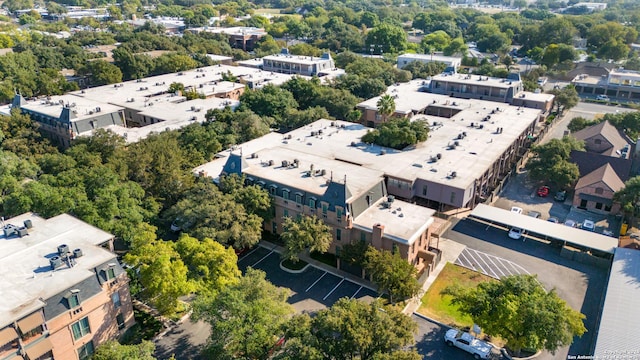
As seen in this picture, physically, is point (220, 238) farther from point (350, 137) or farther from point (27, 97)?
point (27, 97)

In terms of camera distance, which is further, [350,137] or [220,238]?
[350,137]

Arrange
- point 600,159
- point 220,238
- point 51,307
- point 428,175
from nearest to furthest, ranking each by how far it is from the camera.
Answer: point 51,307, point 220,238, point 428,175, point 600,159

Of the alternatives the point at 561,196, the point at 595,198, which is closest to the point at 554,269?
the point at 595,198

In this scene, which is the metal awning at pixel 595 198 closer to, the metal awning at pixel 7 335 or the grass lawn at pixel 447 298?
the grass lawn at pixel 447 298

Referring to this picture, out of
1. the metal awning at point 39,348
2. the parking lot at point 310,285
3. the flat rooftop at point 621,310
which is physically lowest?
the parking lot at point 310,285

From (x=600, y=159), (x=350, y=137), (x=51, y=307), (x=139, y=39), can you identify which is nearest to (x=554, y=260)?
(x=600, y=159)

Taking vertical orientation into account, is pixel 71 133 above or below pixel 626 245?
above

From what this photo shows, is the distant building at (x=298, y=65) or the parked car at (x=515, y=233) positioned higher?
the distant building at (x=298, y=65)

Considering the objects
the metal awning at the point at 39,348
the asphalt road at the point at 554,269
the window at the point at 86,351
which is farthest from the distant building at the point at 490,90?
the metal awning at the point at 39,348
